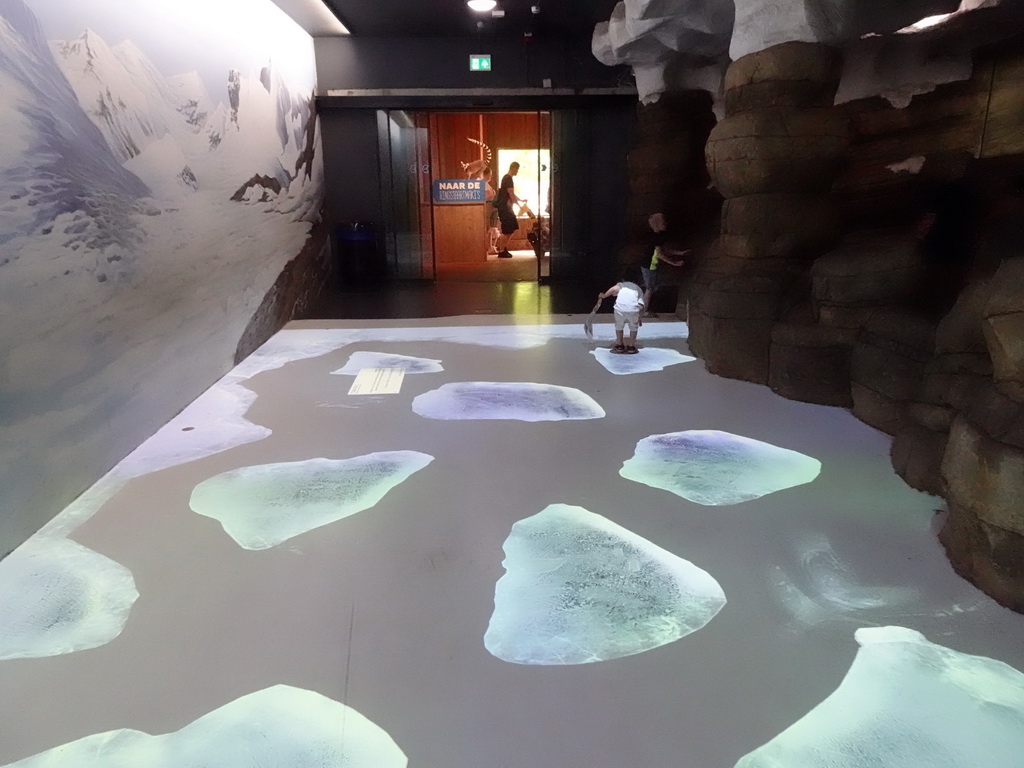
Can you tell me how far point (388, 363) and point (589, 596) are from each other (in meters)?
3.48

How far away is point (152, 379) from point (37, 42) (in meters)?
1.78

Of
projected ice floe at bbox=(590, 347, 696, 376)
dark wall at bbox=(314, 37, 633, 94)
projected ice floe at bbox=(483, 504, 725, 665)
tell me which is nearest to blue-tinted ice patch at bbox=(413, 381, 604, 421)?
projected ice floe at bbox=(590, 347, 696, 376)

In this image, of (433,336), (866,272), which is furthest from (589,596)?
(433,336)

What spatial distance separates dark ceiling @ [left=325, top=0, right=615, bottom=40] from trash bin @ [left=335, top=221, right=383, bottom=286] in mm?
2446

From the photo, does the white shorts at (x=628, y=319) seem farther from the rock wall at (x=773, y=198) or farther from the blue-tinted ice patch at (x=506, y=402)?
the blue-tinted ice patch at (x=506, y=402)

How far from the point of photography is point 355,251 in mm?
9320

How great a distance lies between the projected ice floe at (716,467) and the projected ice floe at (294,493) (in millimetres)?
1133

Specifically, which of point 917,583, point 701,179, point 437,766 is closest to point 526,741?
point 437,766

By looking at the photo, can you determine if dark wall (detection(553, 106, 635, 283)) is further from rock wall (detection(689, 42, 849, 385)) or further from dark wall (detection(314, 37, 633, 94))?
rock wall (detection(689, 42, 849, 385))

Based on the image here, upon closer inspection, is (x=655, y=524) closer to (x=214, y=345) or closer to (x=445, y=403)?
(x=445, y=403)

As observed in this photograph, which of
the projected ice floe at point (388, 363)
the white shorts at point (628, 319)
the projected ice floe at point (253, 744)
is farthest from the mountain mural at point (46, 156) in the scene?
the white shorts at point (628, 319)

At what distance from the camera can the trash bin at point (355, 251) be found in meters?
9.29

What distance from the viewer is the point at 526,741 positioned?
5.65 feet

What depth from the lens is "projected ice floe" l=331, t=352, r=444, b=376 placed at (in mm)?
5207
